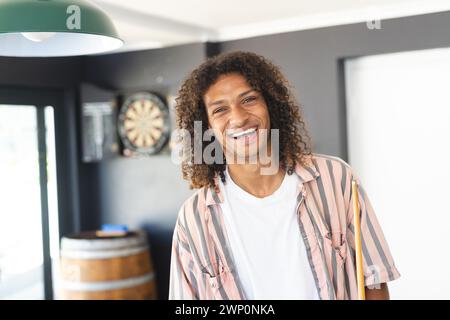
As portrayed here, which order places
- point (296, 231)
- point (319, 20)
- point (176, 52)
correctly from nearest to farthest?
point (296, 231) < point (319, 20) < point (176, 52)

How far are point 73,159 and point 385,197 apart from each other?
6.53 ft

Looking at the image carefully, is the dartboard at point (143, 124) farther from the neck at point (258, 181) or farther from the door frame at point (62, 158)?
the neck at point (258, 181)

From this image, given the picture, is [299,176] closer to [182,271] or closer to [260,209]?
[260,209]

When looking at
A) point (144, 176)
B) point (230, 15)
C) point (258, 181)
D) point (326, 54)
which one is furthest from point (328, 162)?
point (144, 176)

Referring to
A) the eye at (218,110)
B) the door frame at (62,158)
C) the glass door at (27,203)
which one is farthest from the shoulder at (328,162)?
the door frame at (62,158)

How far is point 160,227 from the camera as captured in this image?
10.3 ft

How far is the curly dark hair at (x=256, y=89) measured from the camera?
1.54 m

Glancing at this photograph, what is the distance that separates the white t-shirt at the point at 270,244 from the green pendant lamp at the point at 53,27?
0.54 m

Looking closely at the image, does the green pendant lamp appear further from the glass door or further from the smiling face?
the glass door

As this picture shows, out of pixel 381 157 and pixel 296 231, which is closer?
pixel 296 231

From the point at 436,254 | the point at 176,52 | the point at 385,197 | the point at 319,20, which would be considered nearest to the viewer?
the point at 436,254

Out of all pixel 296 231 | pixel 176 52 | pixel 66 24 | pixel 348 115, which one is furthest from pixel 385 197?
pixel 176 52

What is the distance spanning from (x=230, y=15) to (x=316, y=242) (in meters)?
1.38
